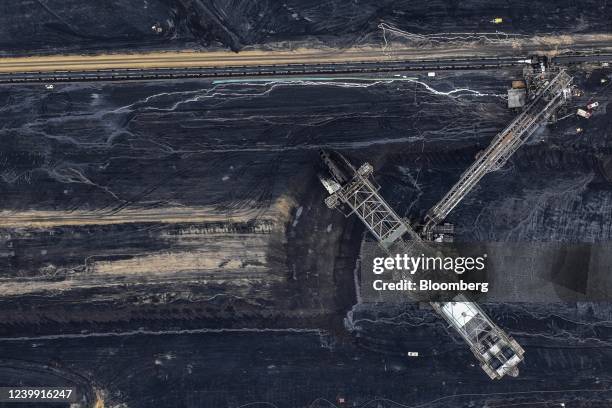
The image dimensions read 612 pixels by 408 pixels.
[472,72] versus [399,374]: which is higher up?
[472,72]

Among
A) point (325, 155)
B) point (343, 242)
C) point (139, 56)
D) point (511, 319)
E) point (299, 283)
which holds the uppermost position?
point (139, 56)

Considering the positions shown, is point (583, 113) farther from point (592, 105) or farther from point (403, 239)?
point (403, 239)

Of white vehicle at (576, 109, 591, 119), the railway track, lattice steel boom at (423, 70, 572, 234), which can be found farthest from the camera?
the railway track

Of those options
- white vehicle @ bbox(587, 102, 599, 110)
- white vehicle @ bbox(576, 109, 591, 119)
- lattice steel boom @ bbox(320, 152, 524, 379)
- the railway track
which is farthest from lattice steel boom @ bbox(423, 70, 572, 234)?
lattice steel boom @ bbox(320, 152, 524, 379)

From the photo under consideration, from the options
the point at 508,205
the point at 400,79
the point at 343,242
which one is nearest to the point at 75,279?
the point at 343,242

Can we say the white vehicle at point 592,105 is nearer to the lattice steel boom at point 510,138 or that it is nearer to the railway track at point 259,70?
the lattice steel boom at point 510,138

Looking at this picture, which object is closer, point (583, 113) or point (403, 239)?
point (583, 113)

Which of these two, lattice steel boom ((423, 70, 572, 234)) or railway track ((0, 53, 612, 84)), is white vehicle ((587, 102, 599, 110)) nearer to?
lattice steel boom ((423, 70, 572, 234))

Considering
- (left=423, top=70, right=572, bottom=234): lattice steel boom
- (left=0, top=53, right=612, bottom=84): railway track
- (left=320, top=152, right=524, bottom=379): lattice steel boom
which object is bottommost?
(left=320, top=152, right=524, bottom=379): lattice steel boom

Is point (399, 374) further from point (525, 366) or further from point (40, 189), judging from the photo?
point (40, 189)

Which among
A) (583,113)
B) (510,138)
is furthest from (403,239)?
(583,113)

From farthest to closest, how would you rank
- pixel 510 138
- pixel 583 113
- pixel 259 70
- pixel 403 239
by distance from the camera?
pixel 259 70 → pixel 403 239 → pixel 583 113 → pixel 510 138
